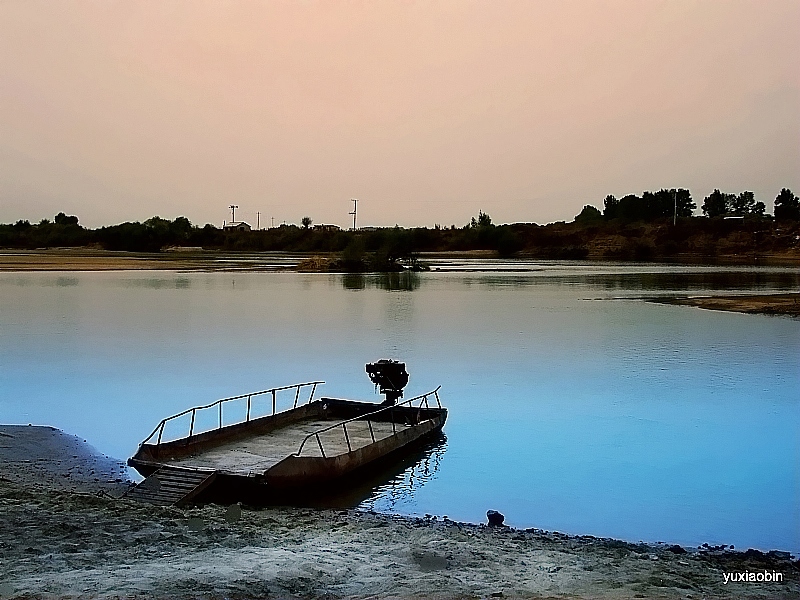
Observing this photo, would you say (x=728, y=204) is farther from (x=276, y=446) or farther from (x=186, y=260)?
(x=276, y=446)

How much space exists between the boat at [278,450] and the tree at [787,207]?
11301cm

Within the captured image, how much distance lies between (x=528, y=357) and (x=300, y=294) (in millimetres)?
25550

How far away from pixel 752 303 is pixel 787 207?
86.9m

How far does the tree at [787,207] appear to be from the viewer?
114250mm

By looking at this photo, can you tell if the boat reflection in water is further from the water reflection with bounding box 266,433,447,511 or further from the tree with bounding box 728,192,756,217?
the tree with bounding box 728,192,756,217

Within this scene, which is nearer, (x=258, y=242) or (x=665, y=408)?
(x=665, y=408)

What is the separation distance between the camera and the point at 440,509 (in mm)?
10266

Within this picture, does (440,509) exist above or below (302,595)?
below

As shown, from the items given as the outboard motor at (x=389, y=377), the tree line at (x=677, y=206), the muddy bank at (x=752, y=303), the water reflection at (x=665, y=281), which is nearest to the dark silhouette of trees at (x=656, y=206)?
the tree line at (x=677, y=206)

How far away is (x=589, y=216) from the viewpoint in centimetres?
13850

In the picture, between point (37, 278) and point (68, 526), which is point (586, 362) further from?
point (37, 278)

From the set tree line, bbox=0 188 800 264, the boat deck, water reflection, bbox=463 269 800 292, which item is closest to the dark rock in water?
the boat deck

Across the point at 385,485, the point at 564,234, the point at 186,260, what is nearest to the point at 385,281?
the point at 186,260

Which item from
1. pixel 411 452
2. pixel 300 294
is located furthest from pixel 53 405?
pixel 300 294
